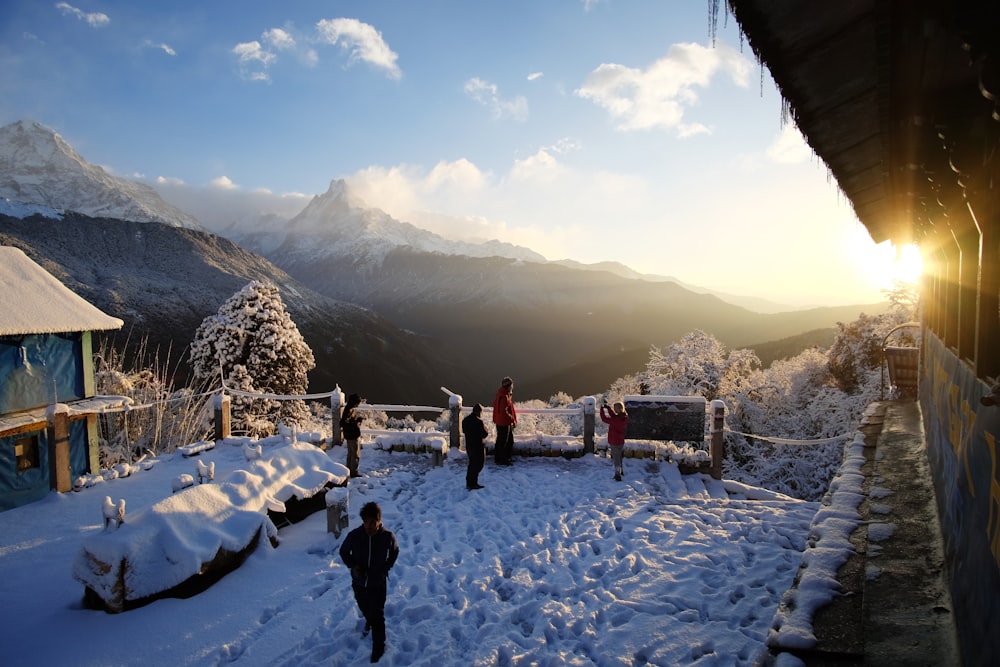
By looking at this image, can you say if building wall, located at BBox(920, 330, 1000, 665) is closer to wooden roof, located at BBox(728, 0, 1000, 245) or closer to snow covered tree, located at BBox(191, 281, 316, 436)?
wooden roof, located at BBox(728, 0, 1000, 245)

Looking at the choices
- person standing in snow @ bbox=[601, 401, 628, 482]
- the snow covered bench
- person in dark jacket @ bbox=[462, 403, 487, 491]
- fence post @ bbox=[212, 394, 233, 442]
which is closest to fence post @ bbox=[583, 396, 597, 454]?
person standing in snow @ bbox=[601, 401, 628, 482]

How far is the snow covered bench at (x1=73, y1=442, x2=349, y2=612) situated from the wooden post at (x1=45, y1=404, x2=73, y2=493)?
4.05m

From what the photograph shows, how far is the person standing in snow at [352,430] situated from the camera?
9.59 metres

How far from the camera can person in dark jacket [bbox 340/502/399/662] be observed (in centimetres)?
453

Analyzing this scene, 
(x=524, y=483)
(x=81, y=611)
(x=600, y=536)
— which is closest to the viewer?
(x=81, y=611)

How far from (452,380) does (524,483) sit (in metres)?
75.3

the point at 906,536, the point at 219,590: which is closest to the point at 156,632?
the point at 219,590

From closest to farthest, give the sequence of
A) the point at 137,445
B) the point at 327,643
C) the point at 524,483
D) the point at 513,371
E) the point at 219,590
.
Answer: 1. the point at 327,643
2. the point at 219,590
3. the point at 524,483
4. the point at 137,445
5. the point at 513,371

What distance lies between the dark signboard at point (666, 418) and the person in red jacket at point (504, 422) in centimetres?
240

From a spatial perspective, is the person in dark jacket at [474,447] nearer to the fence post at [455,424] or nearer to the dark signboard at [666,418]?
the fence post at [455,424]

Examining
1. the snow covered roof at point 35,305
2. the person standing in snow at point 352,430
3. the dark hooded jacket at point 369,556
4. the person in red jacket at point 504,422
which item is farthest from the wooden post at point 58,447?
the person in red jacket at point 504,422

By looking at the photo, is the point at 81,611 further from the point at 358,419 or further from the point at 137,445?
the point at 137,445

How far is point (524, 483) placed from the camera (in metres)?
9.40

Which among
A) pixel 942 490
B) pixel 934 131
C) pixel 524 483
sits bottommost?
pixel 524 483
